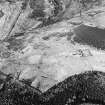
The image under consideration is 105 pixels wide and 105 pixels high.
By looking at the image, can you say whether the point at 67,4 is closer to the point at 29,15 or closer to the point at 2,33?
the point at 29,15

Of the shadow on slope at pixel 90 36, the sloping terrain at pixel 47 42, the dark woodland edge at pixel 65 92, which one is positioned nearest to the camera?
the dark woodland edge at pixel 65 92

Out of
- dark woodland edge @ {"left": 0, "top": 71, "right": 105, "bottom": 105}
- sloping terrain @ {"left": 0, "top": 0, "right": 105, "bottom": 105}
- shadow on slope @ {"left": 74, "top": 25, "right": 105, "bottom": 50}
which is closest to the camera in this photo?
dark woodland edge @ {"left": 0, "top": 71, "right": 105, "bottom": 105}

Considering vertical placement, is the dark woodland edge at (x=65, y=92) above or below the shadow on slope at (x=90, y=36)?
below

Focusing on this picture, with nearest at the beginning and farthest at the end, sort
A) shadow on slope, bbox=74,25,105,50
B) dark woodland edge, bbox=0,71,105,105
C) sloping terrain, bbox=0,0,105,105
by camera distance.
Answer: dark woodland edge, bbox=0,71,105,105
sloping terrain, bbox=0,0,105,105
shadow on slope, bbox=74,25,105,50

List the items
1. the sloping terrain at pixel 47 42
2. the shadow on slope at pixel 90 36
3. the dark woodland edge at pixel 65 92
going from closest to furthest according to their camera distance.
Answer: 1. the dark woodland edge at pixel 65 92
2. the sloping terrain at pixel 47 42
3. the shadow on slope at pixel 90 36

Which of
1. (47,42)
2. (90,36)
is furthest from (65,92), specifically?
(90,36)

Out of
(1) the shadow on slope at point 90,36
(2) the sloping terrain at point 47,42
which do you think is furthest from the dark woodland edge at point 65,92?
(1) the shadow on slope at point 90,36

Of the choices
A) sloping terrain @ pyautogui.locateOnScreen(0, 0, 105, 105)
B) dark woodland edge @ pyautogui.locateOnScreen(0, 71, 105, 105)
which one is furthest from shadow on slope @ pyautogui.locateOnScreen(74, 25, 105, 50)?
dark woodland edge @ pyautogui.locateOnScreen(0, 71, 105, 105)

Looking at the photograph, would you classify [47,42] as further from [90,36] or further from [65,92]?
[65,92]

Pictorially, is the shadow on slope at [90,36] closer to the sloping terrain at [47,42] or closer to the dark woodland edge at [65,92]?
the sloping terrain at [47,42]

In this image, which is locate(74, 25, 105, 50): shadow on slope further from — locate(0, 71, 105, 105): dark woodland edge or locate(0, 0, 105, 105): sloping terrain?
locate(0, 71, 105, 105): dark woodland edge

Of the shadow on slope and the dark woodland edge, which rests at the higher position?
the shadow on slope

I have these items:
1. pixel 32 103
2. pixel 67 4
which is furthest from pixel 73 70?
pixel 67 4
